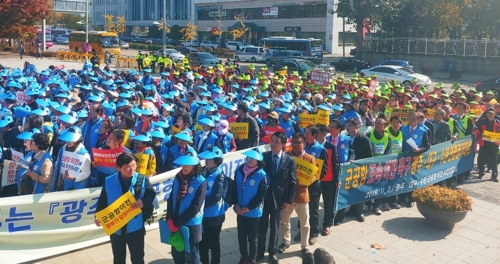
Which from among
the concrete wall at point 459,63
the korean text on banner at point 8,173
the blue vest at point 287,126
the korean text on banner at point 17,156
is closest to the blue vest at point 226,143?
the blue vest at point 287,126

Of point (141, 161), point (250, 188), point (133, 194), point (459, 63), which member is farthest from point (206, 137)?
point (459, 63)

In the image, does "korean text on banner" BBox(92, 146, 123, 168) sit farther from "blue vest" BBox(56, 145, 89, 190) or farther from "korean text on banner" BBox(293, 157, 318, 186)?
"korean text on banner" BBox(293, 157, 318, 186)

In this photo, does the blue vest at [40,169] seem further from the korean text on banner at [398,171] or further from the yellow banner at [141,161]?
the korean text on banner at [398,171]

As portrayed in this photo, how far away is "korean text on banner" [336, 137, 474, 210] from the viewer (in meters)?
7.81

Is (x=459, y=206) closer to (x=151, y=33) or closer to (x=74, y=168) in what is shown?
(x=74, y=168)

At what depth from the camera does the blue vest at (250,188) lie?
19.4 ft

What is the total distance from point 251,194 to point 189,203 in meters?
0.89

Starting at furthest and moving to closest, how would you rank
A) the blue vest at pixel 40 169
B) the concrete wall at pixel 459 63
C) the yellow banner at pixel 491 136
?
the concrete wall at pixel 459 63
the yellow banner at pixel 491 136
the blue vest at pixel 40 169

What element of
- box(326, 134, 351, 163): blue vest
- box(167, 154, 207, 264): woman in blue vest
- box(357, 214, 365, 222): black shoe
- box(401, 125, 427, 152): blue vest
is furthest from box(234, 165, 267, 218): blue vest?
box(401, 125, 427, 152): blue vest

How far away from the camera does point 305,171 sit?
652cm

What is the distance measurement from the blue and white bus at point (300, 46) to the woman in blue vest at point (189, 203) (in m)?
41.2

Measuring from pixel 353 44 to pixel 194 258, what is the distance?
6341 cm

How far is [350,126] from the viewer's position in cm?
789

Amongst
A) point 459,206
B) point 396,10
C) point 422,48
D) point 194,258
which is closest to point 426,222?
point 459,206
